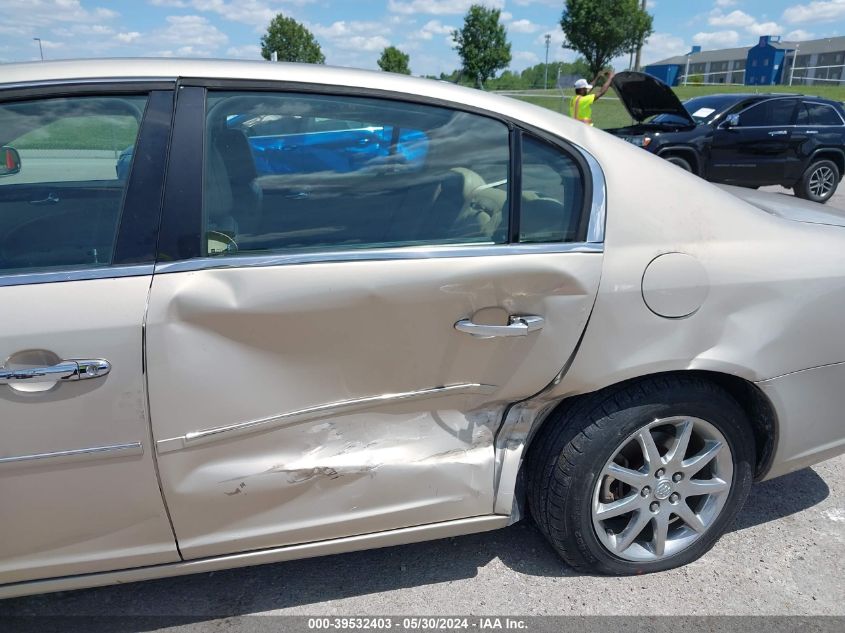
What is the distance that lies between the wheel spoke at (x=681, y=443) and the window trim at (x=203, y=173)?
0.70 metres

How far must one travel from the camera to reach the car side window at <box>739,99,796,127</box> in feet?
32.7

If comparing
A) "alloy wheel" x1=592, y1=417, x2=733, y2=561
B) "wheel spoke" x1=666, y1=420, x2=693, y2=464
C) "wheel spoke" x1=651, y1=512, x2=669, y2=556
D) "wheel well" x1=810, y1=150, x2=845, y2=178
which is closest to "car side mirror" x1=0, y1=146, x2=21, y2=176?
"alloy wheel" x1=592, y1=417, x2=733, y2=561

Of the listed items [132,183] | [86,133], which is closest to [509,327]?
[132,183]

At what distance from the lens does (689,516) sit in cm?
230

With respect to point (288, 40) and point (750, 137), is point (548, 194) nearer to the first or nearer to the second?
point (750, 137)

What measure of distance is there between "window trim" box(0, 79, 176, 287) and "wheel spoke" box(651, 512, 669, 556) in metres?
1.82

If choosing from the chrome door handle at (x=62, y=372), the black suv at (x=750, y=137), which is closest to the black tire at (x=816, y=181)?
the black suv at (x=750, y=137)

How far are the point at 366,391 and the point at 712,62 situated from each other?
101 meters

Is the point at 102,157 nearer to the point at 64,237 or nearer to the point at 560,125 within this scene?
the point at 64,237

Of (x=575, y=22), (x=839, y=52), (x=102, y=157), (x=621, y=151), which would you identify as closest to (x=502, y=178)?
(x=621, y=151)

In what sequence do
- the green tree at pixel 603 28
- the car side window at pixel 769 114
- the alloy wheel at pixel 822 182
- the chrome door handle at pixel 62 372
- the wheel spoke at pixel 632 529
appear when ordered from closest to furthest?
1. the chrome door handle at pixel 62 372
2. the wheel spoke at pixel 632 529
3. the car side window at pixel 769 114
4. the alloy wheel at pixel 822 182
5. the green tree at pixel 603 28

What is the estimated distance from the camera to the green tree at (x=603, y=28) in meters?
40.0

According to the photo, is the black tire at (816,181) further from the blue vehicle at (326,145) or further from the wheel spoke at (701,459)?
the blue vehicle at (326,145)

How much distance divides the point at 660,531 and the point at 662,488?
0.53 ft
